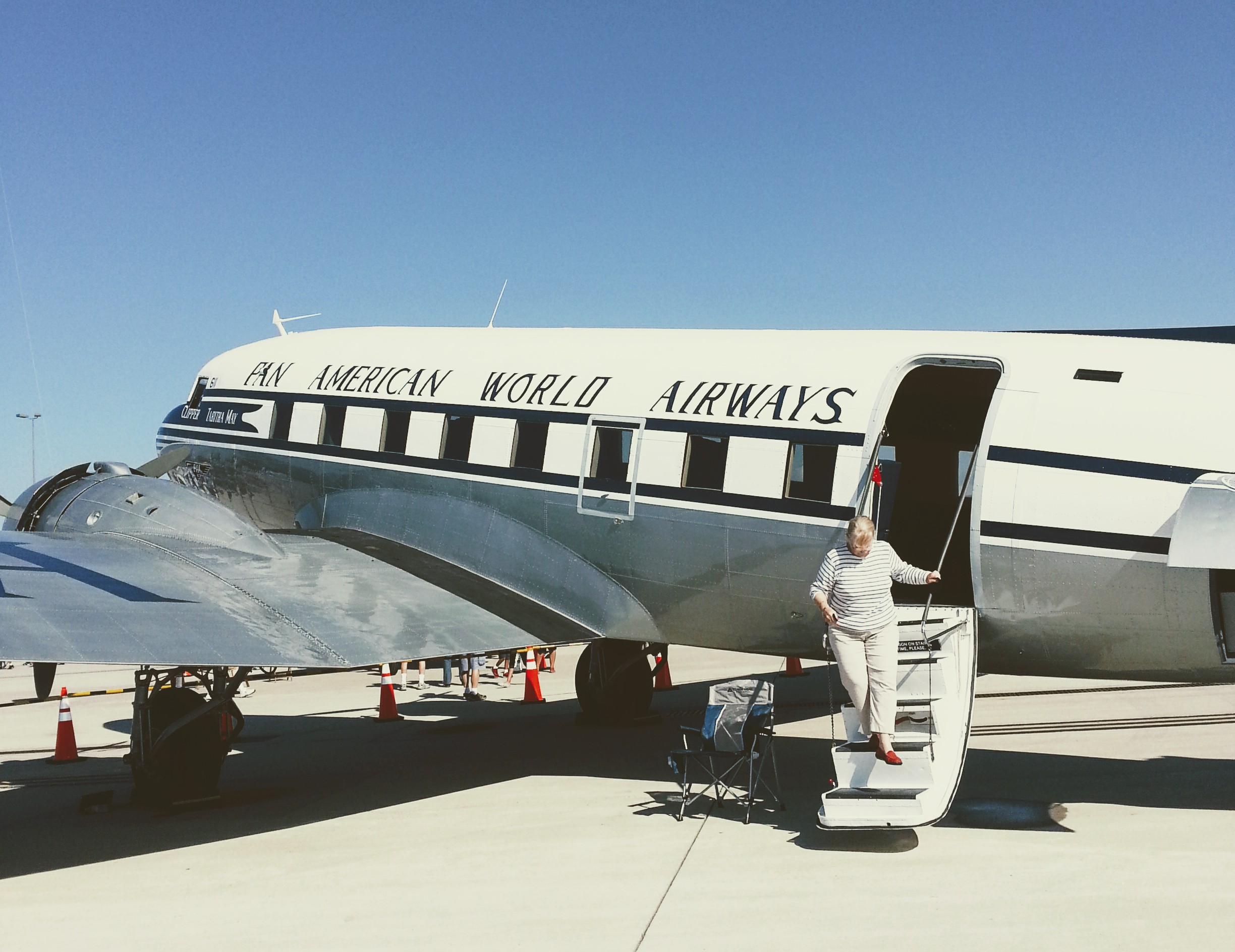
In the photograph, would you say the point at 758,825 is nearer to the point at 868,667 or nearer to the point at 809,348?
the point at 868,667

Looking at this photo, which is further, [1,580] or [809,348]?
[809,348]

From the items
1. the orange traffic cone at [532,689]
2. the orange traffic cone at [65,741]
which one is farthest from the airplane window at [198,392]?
the orange traffic cone at [532,689]

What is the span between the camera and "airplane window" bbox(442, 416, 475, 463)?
1267 centimetres

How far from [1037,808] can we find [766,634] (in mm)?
2846

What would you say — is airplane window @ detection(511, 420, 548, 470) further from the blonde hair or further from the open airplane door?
the open airplane door

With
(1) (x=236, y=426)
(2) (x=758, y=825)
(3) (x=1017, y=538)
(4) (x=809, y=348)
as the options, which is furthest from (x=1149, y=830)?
(1) (x=236, y=426)

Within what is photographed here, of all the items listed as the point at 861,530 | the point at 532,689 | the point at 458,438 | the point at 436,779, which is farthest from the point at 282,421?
the point at 861,530

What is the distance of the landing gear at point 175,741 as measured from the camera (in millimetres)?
10852

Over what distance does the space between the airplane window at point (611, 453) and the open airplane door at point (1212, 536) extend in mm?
5109

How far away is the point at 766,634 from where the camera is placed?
10.8 m

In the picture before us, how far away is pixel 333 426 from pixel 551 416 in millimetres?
3517

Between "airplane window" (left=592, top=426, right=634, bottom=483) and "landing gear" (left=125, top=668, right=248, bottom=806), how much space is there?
4.16 meters

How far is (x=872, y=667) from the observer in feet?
29.4

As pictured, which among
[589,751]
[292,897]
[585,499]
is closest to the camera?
[292,897]
